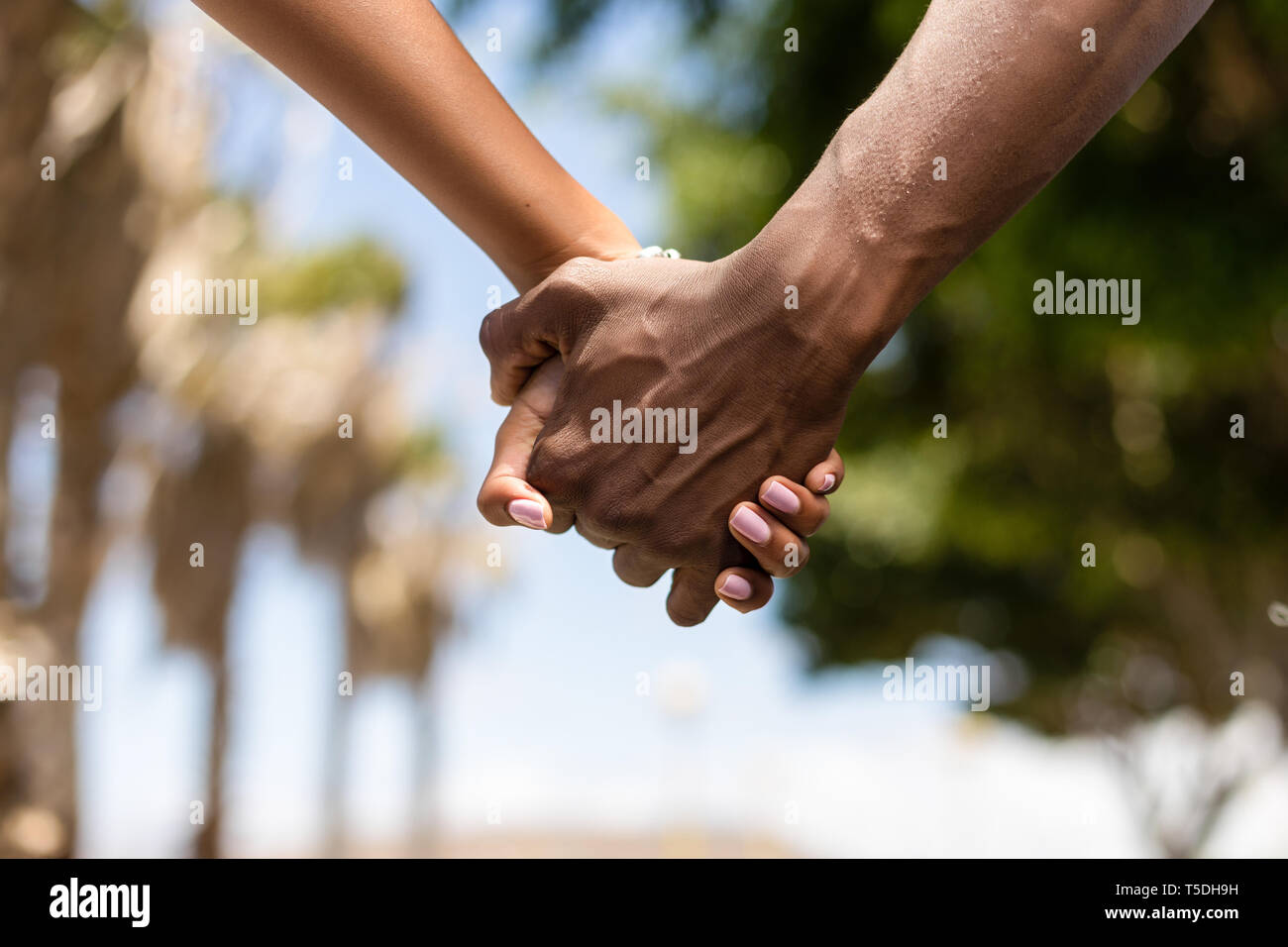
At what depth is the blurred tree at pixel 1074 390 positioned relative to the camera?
6070mm

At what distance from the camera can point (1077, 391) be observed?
35.6 ft

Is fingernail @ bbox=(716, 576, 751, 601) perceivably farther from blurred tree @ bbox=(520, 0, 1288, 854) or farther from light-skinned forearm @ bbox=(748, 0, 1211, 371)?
blurred tree @ bbox=(520, 0, 1288, 854)

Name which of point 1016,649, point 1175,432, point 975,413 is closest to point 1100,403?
point 1175,432

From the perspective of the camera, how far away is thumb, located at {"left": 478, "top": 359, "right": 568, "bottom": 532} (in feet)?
8.66

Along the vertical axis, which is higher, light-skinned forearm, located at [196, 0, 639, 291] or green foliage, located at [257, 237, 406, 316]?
green foliage, located at [257, 237, 406, 316]

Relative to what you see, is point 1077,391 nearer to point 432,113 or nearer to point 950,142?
point 950,142

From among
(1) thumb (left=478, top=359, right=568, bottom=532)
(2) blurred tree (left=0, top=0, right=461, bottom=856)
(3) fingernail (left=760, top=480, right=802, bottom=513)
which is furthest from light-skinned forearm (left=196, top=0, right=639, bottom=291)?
(2) blurred tree (left=0, top=0, right=461, bottom=856)

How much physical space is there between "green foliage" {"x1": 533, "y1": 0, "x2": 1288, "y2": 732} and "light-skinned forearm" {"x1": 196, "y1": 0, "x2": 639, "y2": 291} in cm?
367

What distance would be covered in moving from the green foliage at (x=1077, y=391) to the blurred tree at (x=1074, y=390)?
0.02 metres

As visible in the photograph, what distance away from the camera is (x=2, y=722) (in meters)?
7.38

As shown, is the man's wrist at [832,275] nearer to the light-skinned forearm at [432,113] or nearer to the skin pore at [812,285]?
the skin pore at [812,285]

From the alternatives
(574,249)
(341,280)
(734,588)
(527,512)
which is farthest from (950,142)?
(341,280)

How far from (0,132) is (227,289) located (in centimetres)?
267

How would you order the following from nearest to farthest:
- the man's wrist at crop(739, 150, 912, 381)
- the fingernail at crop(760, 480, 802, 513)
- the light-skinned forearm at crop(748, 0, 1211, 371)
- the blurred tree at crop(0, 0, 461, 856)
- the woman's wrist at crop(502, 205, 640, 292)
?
the light-skinned forearm at crop(748, 0, 1211, 371), the man's wrist at crop(739, 150, 912, 381), the fingernail at crop(760, 480, 802, 513), the woman's wrist at crop(502, 205, 640, 292), the blurred tree at crop(0, 0, 461, 856)
